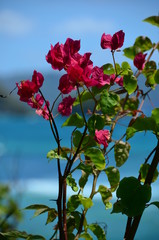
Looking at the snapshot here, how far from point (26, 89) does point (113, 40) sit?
0.53ft

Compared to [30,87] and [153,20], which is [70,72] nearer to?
[30,87]

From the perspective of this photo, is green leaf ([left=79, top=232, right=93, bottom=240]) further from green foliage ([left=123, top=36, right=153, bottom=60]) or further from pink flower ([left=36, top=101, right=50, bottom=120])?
green foliage ([left=123, top=36, right=153, bottom=60])

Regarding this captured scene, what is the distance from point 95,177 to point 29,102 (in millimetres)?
184

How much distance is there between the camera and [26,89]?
62 cm

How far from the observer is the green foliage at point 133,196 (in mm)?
607

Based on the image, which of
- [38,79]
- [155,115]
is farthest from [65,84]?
[155,115]

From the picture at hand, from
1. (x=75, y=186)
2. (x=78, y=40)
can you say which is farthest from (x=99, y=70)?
(x=75, y=186)

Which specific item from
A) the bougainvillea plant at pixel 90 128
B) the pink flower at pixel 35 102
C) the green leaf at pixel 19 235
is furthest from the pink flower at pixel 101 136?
the green leaf at pixel 19 235

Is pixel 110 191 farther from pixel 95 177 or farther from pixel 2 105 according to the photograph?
pixel 2 105

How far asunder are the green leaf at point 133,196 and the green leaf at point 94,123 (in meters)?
0.10

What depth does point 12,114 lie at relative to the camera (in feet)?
48.5

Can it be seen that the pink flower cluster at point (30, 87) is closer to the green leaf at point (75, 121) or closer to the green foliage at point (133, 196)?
the green leaf at point (75, 121)

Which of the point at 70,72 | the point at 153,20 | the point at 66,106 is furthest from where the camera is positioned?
the point at 153,20

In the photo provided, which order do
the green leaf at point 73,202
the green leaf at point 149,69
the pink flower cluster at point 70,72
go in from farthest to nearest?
the green leaf at point 149,69
the green leaf at point 73,202
the pink flower cluster at point 70,72
